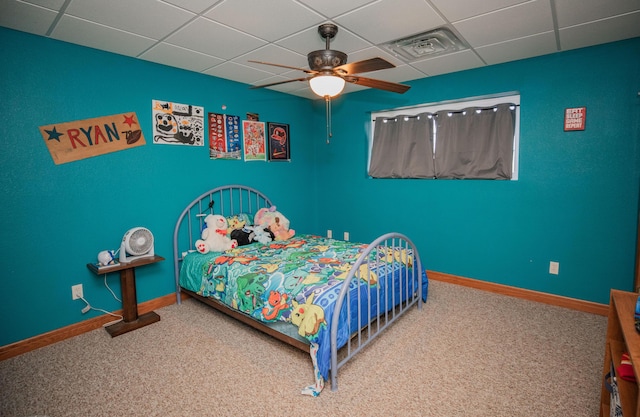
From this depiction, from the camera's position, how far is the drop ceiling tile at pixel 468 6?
6.96ft

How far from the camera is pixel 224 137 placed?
3.82m

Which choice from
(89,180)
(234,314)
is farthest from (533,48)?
(89,180)

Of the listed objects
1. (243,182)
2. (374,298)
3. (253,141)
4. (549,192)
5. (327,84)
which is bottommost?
(374,298)

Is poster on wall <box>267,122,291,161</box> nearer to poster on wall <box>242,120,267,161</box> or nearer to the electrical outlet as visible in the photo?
poster on wall <box>242,120,267,161</box>

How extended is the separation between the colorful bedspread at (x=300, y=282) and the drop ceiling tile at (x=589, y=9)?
2104 mm

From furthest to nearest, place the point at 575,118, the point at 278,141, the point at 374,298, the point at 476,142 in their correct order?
the point at 278,141 < the point at 476,142 < the point at 575,118 < the point at 374,298

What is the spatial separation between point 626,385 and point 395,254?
1.78 m

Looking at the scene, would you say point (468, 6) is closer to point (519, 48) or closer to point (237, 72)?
point (519, 48)

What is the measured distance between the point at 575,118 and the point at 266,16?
2.90 meters

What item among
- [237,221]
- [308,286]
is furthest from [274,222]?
[308,286]

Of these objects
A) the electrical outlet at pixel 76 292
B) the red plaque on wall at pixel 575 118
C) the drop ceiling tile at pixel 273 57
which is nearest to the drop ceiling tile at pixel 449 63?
the red plaque on wall at pixel 575 118

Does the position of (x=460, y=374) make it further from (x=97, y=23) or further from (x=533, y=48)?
(x=97, y=23)

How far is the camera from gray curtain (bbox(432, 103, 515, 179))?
11.3ft

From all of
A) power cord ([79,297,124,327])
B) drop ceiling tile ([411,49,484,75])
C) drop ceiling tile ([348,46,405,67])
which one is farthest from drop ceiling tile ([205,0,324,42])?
power cord ([79,297,124,327])
